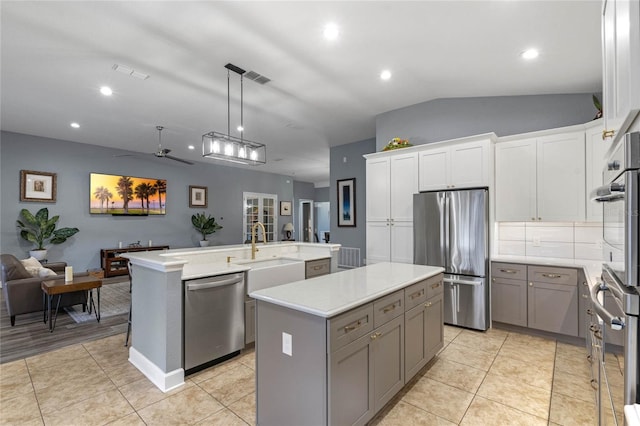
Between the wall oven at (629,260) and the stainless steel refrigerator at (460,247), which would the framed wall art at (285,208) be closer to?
the stainless steel refrigerator at (460,247)

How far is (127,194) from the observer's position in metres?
7.20

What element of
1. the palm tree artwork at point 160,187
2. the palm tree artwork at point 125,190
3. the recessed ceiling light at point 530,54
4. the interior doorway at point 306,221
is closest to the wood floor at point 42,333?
the palm tree artwork at point 125,190

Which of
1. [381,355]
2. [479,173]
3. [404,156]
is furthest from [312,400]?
[404,156]

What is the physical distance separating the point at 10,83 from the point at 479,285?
618cm

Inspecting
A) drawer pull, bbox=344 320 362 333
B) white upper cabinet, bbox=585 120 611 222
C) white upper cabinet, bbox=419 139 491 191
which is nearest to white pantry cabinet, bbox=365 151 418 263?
white upper cabinet, bbox=419 139 491 191

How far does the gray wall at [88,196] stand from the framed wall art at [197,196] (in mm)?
131

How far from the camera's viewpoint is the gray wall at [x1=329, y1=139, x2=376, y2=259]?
252 inches

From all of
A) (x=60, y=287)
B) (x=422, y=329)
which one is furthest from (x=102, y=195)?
(x=422, y=329)

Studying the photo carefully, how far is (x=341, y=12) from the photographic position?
235cm

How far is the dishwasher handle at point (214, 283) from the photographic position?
2.54m

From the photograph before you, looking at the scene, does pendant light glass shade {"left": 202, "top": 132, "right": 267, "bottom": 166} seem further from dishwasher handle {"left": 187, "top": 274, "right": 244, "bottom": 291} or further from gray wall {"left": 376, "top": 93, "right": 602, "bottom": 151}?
gray wall {"left": 376, "top": 93, "right": 602, "bottom": 151}

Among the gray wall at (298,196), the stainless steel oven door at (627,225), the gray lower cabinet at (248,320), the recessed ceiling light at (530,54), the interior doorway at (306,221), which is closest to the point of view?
the stainless steel oven door at (627,225)

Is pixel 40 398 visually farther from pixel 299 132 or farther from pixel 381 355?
pixel 299 132

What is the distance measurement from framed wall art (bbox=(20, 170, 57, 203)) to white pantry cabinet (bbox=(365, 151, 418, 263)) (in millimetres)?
6558
